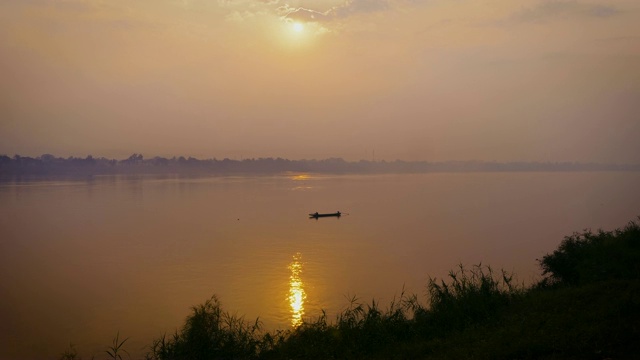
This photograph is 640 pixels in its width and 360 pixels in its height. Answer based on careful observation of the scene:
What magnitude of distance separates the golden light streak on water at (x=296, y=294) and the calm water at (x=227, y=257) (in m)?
0.10

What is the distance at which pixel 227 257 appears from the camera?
46906 mm

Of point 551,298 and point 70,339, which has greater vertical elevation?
point 551,298

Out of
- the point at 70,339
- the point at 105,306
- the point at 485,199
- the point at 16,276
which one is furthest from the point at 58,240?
the point at 485,199

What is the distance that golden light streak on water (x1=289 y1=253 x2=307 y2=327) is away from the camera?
27547mm

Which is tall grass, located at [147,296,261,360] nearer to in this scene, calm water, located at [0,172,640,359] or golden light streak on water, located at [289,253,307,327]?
golden light streak on water, located at [289,253,307,327]

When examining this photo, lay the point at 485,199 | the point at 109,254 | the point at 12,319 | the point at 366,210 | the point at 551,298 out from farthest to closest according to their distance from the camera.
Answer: the point at 485,199 < the point at 366,210 < the point at 109,254 < the point at 12,319 < the point at 551,298

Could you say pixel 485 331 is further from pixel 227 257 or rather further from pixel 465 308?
pixel 227 257

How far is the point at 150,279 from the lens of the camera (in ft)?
126

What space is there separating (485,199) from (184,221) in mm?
63153

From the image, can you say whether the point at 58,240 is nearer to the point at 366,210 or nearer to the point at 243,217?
the point at 243,217

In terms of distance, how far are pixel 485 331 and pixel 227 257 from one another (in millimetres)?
37199

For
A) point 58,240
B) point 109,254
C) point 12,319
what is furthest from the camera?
point 58,240

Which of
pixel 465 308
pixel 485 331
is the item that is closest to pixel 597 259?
pixel 465 308

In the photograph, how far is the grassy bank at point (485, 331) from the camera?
384 inches
